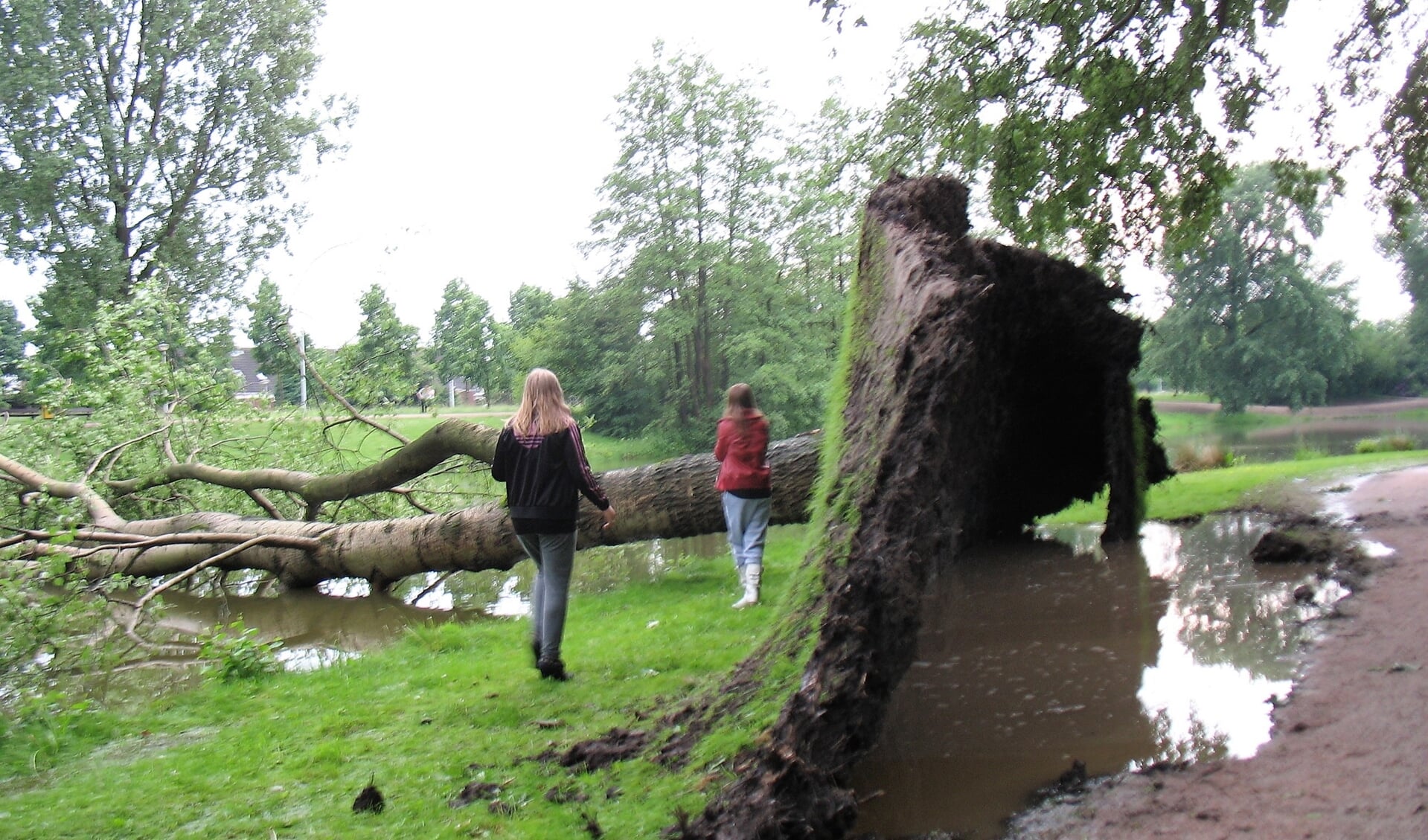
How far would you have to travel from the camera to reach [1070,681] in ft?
17.6

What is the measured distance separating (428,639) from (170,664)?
2.51 meters

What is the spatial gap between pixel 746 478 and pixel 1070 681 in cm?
347

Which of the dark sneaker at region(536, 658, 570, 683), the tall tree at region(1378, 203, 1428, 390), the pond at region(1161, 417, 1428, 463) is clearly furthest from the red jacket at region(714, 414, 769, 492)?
the tall tree at region(1378, 203, 1428, 390)

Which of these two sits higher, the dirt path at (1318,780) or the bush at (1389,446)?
the bush at (1389,446)

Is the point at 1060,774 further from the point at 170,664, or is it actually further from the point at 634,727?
the point at 170,664

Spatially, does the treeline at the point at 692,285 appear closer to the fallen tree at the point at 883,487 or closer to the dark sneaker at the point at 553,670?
the fallen tree at the point at 883,487

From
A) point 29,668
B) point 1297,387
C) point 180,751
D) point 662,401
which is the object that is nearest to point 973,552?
point 180,751

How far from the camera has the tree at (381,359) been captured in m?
13.7

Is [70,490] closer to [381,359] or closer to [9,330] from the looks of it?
[381,359]

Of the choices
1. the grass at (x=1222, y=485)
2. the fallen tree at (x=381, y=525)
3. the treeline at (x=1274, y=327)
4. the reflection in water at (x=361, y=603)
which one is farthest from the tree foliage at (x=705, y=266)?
the treeline at (x=1274, y=327)

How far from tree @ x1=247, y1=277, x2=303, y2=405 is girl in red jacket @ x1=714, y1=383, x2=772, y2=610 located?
7661mm

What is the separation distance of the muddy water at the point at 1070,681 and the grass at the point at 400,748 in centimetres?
90

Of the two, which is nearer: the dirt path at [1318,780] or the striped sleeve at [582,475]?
the dirt path at [1318,780]

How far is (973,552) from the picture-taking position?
10.1 metres
